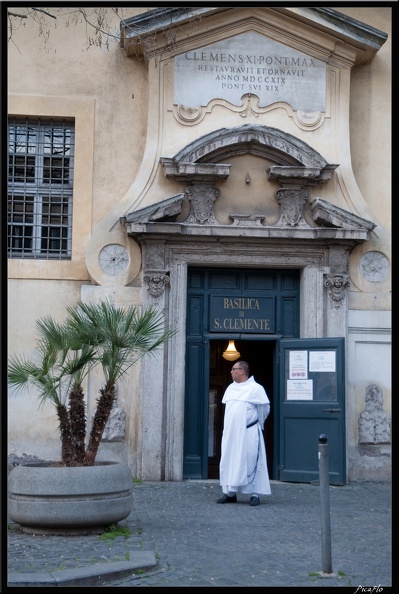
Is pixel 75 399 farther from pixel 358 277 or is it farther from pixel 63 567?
pixel 358 277

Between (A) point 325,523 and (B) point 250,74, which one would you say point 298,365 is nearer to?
(B) point 250,74

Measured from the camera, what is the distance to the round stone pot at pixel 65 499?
824 centimetres

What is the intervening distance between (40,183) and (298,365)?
490 centimetres

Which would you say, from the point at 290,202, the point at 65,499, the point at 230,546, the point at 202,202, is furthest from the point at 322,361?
the point at 65,499

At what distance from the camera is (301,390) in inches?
531

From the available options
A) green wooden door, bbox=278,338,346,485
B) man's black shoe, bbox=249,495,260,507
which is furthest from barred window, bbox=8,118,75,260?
man's black shoe, bbox=249,495,260,507

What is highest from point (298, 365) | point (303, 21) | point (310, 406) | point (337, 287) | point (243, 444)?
point (303, 21)

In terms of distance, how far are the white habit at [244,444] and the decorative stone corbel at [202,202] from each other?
10.3 feet

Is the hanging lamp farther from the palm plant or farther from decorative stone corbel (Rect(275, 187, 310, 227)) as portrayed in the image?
the palm plant

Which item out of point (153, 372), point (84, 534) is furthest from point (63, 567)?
point (153, 372)

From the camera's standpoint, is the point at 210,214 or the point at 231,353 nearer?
the point at 210,214

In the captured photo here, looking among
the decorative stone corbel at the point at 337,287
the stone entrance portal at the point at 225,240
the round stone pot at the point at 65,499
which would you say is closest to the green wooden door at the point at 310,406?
the stone entrance portal at the point at 225,240

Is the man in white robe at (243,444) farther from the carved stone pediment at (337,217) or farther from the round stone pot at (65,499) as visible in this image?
the carved stone pediment at (337,217)

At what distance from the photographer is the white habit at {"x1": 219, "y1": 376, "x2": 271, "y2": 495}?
1102 centimetres
